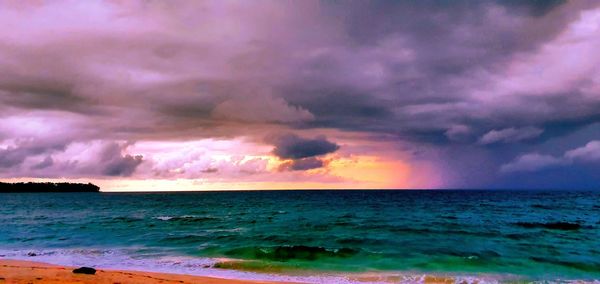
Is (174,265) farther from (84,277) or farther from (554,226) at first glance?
(554,226)

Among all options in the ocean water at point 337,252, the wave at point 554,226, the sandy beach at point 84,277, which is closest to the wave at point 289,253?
the ocean water at point 337,252

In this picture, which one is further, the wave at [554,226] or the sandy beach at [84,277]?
the wave at [554,226]

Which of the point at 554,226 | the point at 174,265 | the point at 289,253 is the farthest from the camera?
A: the point at 554,226

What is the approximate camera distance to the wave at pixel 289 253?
26141 mm

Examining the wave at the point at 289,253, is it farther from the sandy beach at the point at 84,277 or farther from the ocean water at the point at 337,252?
the sandy beach at the point at 84,277

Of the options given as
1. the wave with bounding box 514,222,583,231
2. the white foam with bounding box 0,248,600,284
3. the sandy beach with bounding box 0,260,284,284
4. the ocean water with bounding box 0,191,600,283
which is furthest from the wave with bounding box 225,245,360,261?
the wave with bounding box 514,222,583,231

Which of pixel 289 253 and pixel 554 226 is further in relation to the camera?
pixel 554 226

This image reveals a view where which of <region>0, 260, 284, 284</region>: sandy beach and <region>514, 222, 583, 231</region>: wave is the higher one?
<region>0, 260, 284, 284</region>: sandy beach

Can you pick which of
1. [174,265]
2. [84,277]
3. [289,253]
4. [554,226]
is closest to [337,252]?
[289,253]

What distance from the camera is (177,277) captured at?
18.5 metres

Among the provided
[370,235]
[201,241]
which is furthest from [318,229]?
[201,241]

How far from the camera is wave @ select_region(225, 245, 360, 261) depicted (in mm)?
26141

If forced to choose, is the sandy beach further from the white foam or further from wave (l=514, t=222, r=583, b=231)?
wave (l=514, t=222, r=583, b=231)

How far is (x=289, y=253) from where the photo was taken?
89.4 ft
